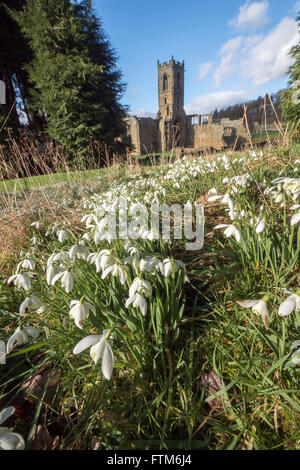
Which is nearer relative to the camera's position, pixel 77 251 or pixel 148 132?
pixel 77 251

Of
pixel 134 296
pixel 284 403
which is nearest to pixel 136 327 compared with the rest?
pixel 134 296

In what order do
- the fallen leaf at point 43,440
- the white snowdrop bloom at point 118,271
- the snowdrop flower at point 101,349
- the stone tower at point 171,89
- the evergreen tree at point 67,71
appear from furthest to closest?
1. the stone tower at point 171,89
2. the evergreen tree at point 67,71
3. the white snowdrop bloom at point 118,271
4. the fallen leaf at point 43,440
5. the snowdrop flower at point 101,349

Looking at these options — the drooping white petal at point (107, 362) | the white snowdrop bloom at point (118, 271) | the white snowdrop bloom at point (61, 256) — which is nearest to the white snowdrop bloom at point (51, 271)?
the white snowdrop bloom at point (61, 256)

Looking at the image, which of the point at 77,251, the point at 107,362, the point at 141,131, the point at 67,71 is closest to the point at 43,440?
the point at 107,362

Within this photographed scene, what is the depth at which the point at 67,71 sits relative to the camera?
959cm

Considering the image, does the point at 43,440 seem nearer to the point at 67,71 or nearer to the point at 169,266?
the point at 169,266

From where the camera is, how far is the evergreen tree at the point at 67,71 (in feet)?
31.6

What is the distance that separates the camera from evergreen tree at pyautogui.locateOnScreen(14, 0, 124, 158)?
31.6ft

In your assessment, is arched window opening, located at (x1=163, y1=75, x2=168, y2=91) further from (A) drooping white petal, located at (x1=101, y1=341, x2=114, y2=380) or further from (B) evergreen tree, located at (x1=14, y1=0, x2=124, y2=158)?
(A) drooping white petal, located at (x1=101, y1=341, x2=114, y2=380)

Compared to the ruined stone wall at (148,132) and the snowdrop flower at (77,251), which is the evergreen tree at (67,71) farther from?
the ruined stone wall at (148,132)

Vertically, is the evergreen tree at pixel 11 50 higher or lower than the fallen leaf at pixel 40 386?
higher

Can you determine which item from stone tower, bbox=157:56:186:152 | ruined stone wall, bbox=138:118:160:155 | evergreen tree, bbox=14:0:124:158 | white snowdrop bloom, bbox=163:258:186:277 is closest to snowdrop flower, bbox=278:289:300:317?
white snowdrop bloom, bbox=163:258:186:277

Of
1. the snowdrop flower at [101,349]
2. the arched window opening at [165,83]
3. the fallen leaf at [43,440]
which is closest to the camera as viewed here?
the snowdrop flower at [101,349]
